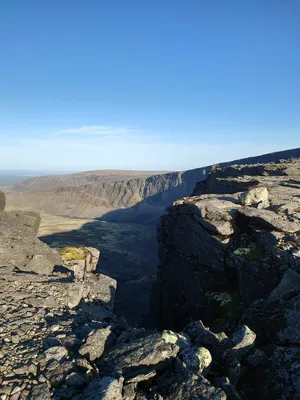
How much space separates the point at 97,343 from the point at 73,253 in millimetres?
16325

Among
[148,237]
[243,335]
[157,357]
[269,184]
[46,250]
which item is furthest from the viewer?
[148,237]

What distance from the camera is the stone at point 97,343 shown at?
32.2ft

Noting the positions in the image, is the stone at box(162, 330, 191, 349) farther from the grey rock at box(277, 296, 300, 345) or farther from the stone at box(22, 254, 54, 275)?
the stone at box(22, 254, 54, 275)

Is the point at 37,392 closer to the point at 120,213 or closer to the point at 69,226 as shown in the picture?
the point at 69,226

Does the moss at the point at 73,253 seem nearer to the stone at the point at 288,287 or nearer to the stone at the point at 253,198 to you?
the stone at the point at 253,198

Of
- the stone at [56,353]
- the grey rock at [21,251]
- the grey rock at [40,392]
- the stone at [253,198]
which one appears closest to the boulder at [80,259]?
the grey rock at [21,251]

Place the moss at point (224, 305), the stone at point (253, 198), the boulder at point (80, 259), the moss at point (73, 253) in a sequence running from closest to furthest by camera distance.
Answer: the moss at point (224, 305), the boulder at point (80, 259), the moss at point (73, 253), the stone at point (253, 198)

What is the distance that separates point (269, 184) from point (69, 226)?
114 metres

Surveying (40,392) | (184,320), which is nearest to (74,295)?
(40,392)

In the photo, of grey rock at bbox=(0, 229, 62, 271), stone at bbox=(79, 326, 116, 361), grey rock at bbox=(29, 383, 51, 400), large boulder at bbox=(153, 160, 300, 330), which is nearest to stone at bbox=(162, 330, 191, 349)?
stone at bbox=(79, 326, 116, 361)

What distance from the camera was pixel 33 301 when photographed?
43.6 ft

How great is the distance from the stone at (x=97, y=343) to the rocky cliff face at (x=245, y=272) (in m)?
4.73

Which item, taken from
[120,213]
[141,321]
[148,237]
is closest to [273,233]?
[141,321]

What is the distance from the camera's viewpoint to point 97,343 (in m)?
10.3
